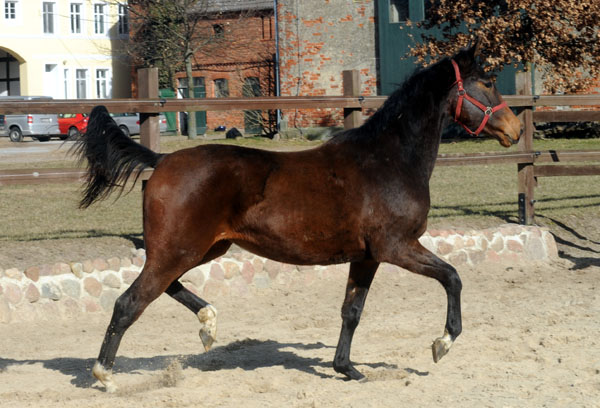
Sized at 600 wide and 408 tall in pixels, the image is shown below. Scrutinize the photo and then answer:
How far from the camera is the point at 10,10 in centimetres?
4216

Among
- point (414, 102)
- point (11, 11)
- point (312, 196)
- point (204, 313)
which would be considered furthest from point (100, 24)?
point (312, 196)

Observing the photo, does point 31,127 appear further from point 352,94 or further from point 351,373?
point 351,373

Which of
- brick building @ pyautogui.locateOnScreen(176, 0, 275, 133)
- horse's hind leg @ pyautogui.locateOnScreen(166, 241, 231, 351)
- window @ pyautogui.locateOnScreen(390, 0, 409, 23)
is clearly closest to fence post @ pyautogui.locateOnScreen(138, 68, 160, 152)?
horse's hind leg @ pyautogui.locateOnScreen(166, 241, 231, 351)

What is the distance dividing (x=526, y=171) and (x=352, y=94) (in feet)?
8.33

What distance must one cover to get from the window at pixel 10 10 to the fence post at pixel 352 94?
1444 inches

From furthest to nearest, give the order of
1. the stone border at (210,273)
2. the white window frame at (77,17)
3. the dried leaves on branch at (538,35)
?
the white window frame at (77,17) → the dried leaves on branch at (538,35) → the stone border at (210,273)

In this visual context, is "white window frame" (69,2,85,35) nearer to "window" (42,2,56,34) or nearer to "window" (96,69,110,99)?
"window" (42,2,56,34)

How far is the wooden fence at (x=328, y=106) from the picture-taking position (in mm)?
7543

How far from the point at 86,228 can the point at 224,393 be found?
15.5 ft

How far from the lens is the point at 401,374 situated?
5.40 m

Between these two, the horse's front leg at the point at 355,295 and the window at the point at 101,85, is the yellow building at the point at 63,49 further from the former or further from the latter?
the horse's front leg at the point at 355,295

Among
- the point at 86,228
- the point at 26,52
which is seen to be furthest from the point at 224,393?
the point at 26,52

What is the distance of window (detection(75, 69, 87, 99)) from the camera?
141 ft

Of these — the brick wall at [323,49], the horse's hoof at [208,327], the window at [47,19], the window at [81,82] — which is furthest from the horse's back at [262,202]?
the window at [47,19]
